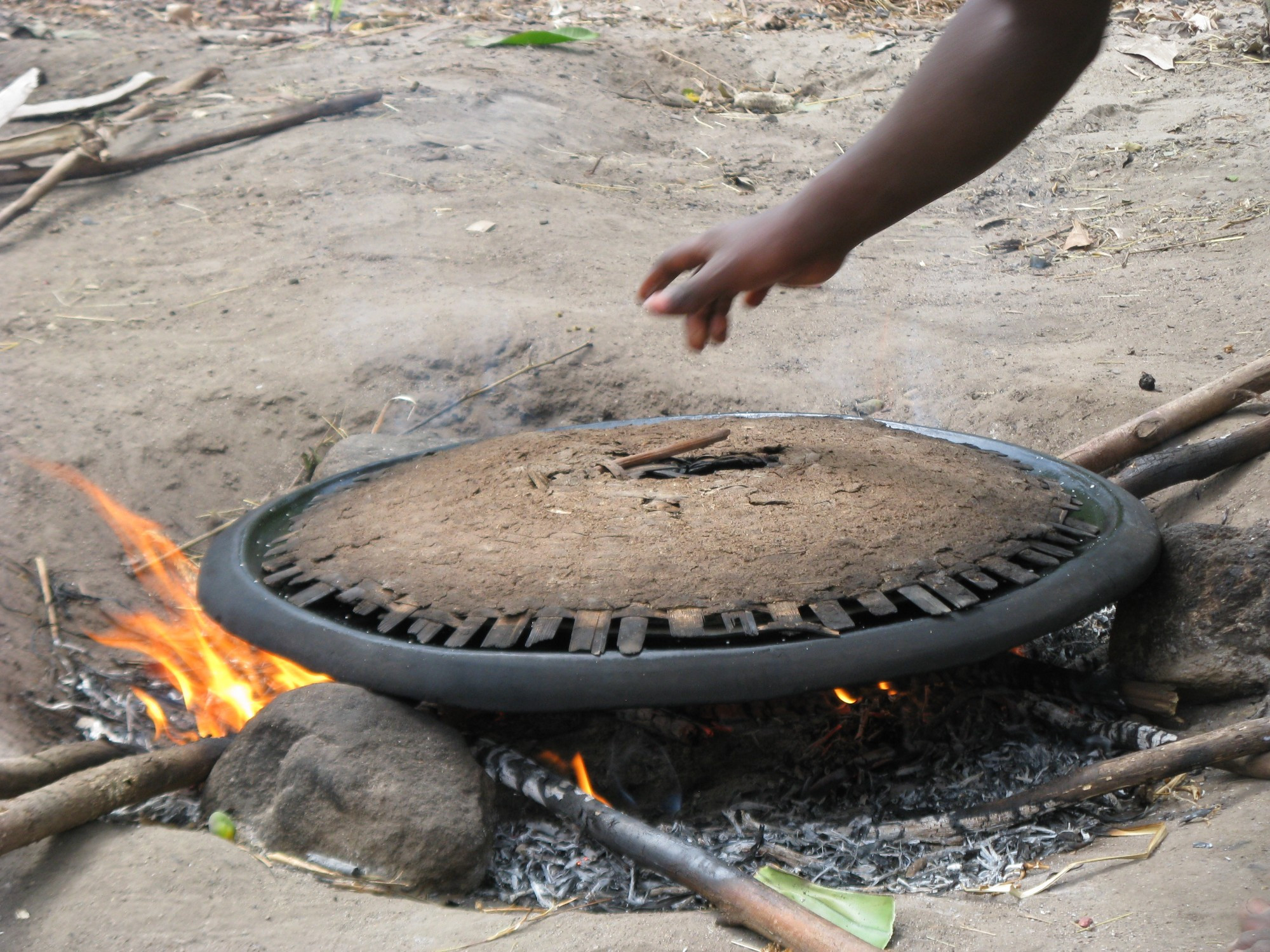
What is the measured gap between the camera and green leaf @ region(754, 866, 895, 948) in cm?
153

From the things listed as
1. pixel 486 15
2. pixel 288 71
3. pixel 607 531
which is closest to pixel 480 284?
pixel 607 531

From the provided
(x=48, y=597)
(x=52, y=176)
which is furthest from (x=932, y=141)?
(x=52, y=176)

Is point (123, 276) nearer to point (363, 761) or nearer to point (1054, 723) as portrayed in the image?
point (363, 761)

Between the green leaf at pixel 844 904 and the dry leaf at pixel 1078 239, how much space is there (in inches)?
180

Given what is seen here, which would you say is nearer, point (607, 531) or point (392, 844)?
point (392, 844)

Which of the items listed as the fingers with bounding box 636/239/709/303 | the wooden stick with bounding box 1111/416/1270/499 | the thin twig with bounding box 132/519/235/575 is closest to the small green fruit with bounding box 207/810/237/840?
the thin twig with bounding box 132/519/235/575

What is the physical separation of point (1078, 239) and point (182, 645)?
191 inches

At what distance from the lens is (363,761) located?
1.79 meters

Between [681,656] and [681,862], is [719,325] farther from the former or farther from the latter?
[681,862]

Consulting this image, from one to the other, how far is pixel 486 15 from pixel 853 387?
6.45 metres

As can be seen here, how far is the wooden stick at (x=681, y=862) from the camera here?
144 centimetres

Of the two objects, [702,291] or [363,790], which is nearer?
[702,291]

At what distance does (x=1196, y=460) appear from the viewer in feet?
9.35

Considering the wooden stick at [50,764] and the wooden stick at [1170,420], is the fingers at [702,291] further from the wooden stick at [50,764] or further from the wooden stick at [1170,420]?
the wooden stick at [1170,420]
